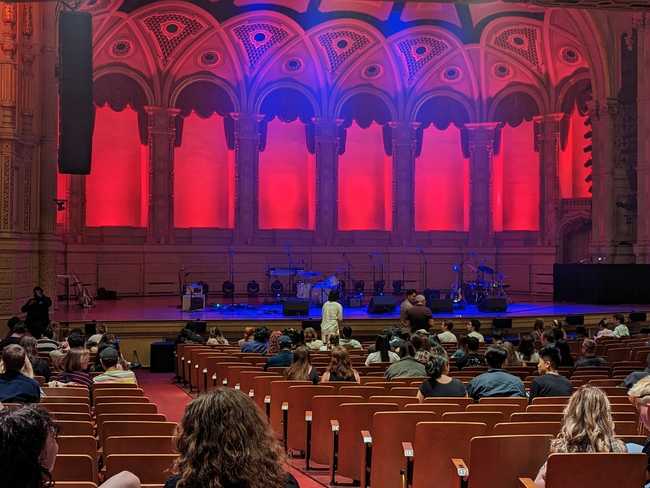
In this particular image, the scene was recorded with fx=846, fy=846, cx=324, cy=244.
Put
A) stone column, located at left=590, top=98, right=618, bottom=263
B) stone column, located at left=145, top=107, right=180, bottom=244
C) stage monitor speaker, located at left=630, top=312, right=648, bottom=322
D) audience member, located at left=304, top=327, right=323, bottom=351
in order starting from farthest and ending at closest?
stone column, located at left=145, top=107, right=180, bottom=244
stone column, located at left=590, top=98, right=618, bottom=263
stage monitor speaker, located at left=630, top=312, right=648, bottom=322
audience member, located at left=304, top=327, right=323, bottom=351

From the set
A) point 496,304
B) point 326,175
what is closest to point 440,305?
point 496,304

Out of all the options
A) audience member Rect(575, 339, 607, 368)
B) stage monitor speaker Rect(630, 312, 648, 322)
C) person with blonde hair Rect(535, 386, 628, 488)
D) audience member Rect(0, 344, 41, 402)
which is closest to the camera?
person with blonde hair Rect(535, 386, 628, 488)

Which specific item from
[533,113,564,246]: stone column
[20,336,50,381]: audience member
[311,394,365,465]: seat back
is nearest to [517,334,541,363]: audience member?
[311,394,365,465]: seat back

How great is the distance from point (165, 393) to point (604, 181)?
53.7ft

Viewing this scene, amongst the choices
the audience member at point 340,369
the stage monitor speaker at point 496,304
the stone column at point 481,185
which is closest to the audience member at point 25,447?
the audience member at point 340,369

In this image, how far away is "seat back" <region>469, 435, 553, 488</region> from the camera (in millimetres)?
4578

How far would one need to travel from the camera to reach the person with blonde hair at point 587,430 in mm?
4203

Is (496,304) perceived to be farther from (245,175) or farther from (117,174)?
(117,174)

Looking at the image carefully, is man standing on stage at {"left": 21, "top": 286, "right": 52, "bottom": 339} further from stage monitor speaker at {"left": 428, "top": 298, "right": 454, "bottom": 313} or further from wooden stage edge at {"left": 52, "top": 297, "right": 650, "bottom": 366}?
stage monitor speaker at {"left": 428, "top": 298, "right": 454, "bottom": 313}

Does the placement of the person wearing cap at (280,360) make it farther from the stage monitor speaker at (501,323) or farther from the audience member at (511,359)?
the stage monitor speaker at (501,323)

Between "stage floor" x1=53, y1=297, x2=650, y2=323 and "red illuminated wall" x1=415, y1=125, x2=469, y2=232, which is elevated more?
"red illuminated wall" x1=415, y1=125, x2=469, y2=232

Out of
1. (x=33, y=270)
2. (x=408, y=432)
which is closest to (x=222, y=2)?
(x=33, y=270)

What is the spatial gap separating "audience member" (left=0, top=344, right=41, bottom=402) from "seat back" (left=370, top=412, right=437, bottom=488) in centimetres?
244

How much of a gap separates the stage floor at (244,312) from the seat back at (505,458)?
13.3 meters
